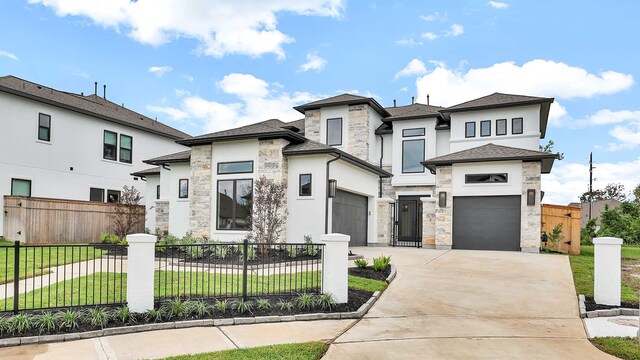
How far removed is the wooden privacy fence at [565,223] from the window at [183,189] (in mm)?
15307

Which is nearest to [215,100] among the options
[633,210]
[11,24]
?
[11,24]

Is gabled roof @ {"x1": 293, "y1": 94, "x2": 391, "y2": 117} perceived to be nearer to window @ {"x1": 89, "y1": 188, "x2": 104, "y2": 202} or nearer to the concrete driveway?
window @ {"x1": 89, "y1": 188, "x2": 104, "y2": 202}

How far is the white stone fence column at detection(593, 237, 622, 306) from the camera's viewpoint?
310 inches

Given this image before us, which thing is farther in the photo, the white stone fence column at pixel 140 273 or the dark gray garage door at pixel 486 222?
the dark gray garage door at pixel 486 222

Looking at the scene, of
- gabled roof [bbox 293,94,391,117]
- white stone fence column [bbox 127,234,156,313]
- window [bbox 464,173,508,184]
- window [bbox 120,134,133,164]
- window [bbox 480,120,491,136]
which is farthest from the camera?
window [bbox 120,134,133,164]

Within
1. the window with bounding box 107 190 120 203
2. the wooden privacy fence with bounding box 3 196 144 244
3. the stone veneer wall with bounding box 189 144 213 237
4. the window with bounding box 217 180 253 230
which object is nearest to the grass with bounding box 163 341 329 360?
the window with bounding box 217 180 253 230

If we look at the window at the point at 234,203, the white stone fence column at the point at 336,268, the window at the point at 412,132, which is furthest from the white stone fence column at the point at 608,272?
the window at the point at 412,132

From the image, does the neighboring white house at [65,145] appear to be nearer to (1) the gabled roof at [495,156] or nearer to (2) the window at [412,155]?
(2) the window at [412,155]

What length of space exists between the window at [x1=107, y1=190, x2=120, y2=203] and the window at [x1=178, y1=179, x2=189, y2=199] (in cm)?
650

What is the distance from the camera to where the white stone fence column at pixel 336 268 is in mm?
7824

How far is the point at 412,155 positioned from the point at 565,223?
8.24m

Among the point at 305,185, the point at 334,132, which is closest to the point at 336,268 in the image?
the point at 305,185

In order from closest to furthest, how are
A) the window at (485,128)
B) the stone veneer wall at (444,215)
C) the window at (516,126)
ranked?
the stone veneer wall at (444,215)
the window at (516,126)
the window at (485,128)

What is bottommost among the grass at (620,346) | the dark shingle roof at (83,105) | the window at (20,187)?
the grass at (620,346)
